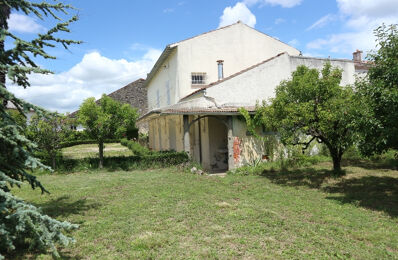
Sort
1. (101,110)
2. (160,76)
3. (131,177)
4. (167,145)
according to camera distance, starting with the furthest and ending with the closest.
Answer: (160,76) < (167,145) < (101,110) < (131,177)

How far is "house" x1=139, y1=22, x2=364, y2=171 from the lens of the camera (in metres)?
13.7

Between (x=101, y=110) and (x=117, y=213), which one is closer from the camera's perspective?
(x=117, y=213)

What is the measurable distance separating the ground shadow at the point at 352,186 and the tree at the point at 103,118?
23.7 ft

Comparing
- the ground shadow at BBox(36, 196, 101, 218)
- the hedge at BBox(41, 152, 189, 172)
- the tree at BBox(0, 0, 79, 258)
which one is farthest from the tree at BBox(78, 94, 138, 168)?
the tree at BBox(0, 0, 79, 258)

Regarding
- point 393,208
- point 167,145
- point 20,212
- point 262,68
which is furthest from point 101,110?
point 393,208

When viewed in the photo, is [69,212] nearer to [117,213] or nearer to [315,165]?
[117,213]

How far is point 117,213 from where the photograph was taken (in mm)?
6789

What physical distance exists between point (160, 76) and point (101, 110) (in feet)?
28.6

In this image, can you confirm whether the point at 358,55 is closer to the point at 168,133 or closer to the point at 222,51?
the point at 222,51

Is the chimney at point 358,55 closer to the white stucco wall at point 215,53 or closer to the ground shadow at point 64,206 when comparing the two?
the white stucco wall at point 215,53

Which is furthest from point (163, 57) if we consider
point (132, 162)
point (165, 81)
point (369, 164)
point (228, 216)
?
point (228, 216)

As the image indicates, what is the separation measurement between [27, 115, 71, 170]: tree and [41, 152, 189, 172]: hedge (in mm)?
654

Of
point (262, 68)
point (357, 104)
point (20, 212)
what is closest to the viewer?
point (20, 212)

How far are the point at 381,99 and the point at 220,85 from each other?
8.02 m
